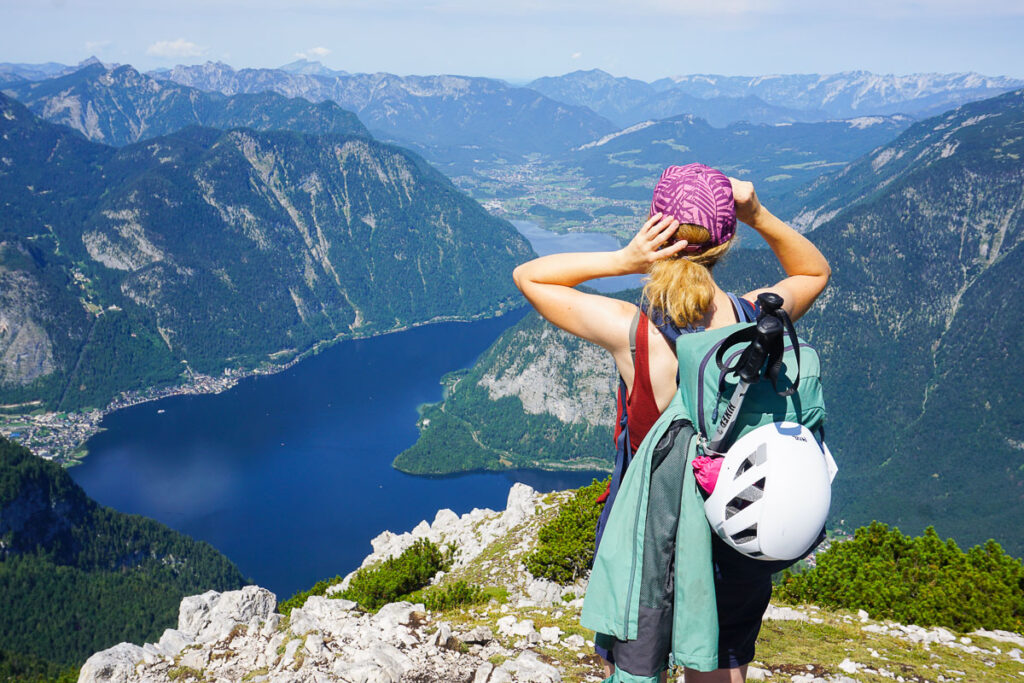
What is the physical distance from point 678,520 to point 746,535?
0.47 meters

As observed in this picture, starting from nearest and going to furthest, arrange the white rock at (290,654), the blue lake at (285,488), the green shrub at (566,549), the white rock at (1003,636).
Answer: the white rock at (290,654) < the white rock at (1003,636) < the green shrub at (566,549) < the blue lake at (285,488)

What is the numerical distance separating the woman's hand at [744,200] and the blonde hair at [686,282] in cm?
44

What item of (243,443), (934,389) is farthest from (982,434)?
(243,443)

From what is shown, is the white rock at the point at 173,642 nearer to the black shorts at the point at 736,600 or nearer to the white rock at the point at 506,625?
the white rock at the point at 506,625

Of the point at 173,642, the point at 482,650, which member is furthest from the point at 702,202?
the point at 173,642

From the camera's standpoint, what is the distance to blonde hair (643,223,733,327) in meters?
4.47

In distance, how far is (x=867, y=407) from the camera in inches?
7781

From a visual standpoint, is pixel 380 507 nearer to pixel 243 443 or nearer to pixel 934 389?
pixel 243 443

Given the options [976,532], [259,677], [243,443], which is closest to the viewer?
[259,677]

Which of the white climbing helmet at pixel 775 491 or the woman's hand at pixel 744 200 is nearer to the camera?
the white climbing helmet at pixel 775 491

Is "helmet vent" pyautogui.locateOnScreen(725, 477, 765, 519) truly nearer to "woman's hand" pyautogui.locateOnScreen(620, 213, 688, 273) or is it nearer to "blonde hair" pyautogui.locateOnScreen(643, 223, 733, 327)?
"blonde hair" pyautogui.locateOnScreen(643, 223, 733, 327)

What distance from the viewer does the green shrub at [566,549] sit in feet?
79.0

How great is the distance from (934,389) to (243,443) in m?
194

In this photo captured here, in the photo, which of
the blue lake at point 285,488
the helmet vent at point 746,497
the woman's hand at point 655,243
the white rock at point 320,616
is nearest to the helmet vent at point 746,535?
the helmet vent at point 746,497
